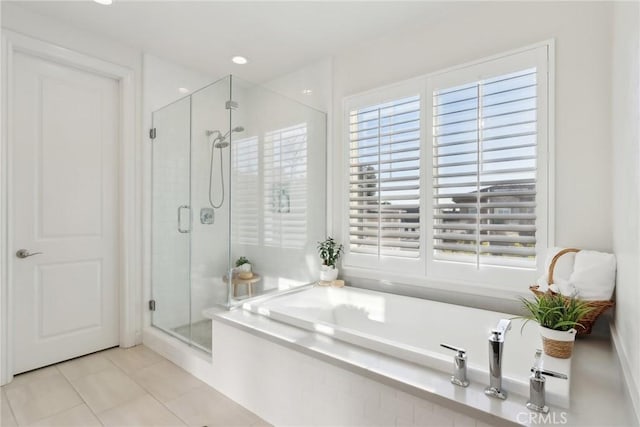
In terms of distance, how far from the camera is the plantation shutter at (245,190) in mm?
2301

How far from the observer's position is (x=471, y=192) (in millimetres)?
2141

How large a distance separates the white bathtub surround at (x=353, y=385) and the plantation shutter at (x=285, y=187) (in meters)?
0.76

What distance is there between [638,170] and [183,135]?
271cm

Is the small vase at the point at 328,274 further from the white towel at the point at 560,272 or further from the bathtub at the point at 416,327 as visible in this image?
the white towel at the point at 560,272

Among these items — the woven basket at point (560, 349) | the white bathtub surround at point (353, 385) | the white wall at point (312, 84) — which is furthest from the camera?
the white wall at point (312, 84)

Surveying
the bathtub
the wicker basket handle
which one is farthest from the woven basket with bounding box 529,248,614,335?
the bathtub

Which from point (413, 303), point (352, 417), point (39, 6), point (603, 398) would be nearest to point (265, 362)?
point (352, 417)

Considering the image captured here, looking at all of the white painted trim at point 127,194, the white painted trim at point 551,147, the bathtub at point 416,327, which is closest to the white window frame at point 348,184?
the bathtub at point 416,327

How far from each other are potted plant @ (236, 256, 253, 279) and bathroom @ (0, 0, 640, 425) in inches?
1.7

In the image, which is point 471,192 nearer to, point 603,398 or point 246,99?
point 603,398

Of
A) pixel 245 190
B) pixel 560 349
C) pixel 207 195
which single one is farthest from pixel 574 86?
pixel 207 195

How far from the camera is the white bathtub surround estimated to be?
3.71 feet

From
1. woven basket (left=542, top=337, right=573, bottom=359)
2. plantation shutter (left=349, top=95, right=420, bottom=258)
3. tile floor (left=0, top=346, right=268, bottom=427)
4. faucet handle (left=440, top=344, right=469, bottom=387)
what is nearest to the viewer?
faucet handle (left=440, top=344, right=469, bottom=387)

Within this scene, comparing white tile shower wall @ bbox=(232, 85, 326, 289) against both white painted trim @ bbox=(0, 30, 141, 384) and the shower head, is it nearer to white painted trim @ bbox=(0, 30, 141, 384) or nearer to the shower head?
the shower head
